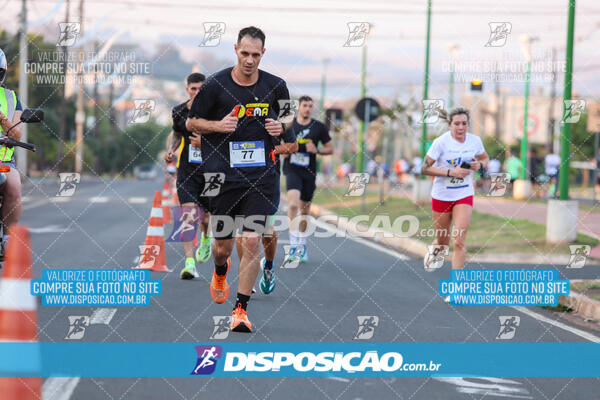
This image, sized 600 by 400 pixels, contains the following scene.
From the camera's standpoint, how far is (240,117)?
23.1 feet

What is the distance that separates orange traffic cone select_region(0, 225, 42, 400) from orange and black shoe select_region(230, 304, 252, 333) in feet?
9.92

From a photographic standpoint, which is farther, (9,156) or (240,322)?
(9,156)

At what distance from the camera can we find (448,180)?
31.9 feet

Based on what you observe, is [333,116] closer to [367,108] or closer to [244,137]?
[367,108]

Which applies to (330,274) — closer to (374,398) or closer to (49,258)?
(49,258)

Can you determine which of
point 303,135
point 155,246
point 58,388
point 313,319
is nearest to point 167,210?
point 303,135

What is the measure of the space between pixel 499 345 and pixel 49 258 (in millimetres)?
6956

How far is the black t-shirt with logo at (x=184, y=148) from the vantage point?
960 cm

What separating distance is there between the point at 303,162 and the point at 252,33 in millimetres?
5371

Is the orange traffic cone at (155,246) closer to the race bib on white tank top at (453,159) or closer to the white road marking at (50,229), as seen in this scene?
the race bib on white tank top at (453,159)

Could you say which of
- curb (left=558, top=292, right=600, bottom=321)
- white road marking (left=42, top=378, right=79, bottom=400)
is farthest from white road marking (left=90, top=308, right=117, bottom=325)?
curb (left=558, top=292, right=600, bottom=321)

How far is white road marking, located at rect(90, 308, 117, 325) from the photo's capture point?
7418 mm

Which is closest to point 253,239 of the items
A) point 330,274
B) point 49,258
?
point 330,274

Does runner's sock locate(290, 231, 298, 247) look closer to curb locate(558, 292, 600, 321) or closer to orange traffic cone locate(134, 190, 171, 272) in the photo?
orange traffic cone locate(134, 190, 171, 272)
